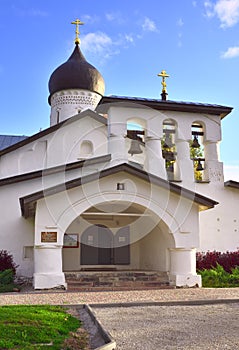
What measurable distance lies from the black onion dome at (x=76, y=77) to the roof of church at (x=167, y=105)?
8.99 metres

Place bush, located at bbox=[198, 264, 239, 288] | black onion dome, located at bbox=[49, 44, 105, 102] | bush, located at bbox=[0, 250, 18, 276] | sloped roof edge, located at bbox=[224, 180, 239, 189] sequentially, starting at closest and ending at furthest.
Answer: bush, located at bbox=[198, 264, 239, 288] < bush, located at bbox=[0, 250, 18, 276] < sloped roof edge, located at bbox=[224, 180, 239, 189] < black onion dome, located at bbox=[49, 44, 105, 102]

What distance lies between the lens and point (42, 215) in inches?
485

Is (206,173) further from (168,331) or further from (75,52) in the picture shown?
(75,52)

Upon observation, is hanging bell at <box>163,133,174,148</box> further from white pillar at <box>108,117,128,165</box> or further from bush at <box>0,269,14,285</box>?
bush at <box>0,269,14,285</box>

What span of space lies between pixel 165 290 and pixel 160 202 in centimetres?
263

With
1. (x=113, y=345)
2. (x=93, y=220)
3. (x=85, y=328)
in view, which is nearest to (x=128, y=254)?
(x=93, y=220)

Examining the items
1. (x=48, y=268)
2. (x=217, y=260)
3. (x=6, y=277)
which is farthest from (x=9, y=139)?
(x=217, y=260)

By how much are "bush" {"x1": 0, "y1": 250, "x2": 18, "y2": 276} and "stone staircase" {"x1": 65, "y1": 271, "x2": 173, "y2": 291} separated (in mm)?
2157

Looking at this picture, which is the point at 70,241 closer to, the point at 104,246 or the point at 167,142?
the point at 104,246

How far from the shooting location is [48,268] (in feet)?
40.1

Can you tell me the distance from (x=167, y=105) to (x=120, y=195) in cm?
396

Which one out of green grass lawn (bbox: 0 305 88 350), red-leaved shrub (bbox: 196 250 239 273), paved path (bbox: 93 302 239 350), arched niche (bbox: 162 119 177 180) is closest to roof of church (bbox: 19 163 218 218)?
arched niche (bbox: 162 119 177 180)

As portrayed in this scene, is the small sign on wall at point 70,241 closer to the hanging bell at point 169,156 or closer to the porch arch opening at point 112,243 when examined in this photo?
the porch arch opening at point 112,243

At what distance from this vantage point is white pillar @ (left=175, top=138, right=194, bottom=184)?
589 inches
